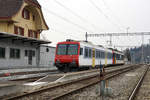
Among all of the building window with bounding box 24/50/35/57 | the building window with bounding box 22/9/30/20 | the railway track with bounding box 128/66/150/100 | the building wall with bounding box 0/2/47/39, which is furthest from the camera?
the building window with bounding box 22/9/30/20

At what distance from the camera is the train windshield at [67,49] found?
66.7 feet

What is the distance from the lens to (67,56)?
2050cm

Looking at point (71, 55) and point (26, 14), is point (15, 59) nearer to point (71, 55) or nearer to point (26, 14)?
point (26, 14)

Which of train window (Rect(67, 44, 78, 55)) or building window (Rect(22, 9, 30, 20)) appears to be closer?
train window (Rect(67, 44, 78, 55))

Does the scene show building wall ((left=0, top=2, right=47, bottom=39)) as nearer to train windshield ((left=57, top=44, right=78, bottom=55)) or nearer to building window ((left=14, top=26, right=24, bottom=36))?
building window ((left=14, top=26, right=24, bottom=36))

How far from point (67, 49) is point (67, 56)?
675mm

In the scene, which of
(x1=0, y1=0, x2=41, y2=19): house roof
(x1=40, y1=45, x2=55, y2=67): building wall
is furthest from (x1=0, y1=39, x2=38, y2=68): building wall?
(x1=0, y1=0, x2=41, y2=19): house roof

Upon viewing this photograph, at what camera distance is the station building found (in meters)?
23.4

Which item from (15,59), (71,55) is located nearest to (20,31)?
(15,59)

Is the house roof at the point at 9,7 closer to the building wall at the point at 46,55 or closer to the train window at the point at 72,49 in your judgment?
the building wall at the point at 46,55

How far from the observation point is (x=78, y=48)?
795 inches

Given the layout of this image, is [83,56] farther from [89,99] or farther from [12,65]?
[89,99]

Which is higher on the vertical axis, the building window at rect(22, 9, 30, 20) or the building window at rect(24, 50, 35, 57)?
the building window at rect(22, 9, 30, 20)

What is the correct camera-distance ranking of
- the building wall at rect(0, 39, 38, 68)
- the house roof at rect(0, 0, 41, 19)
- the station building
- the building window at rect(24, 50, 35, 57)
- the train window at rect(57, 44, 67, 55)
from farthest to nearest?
1. the building window at rect(24, 50, 35, 57)
2. the house roof at rect(0, 0, 41, 19)
3. the station building
4. the building wall at rect(0, 39, 38, 68)
5. the train window at rect(57, 44, 67, 55)
